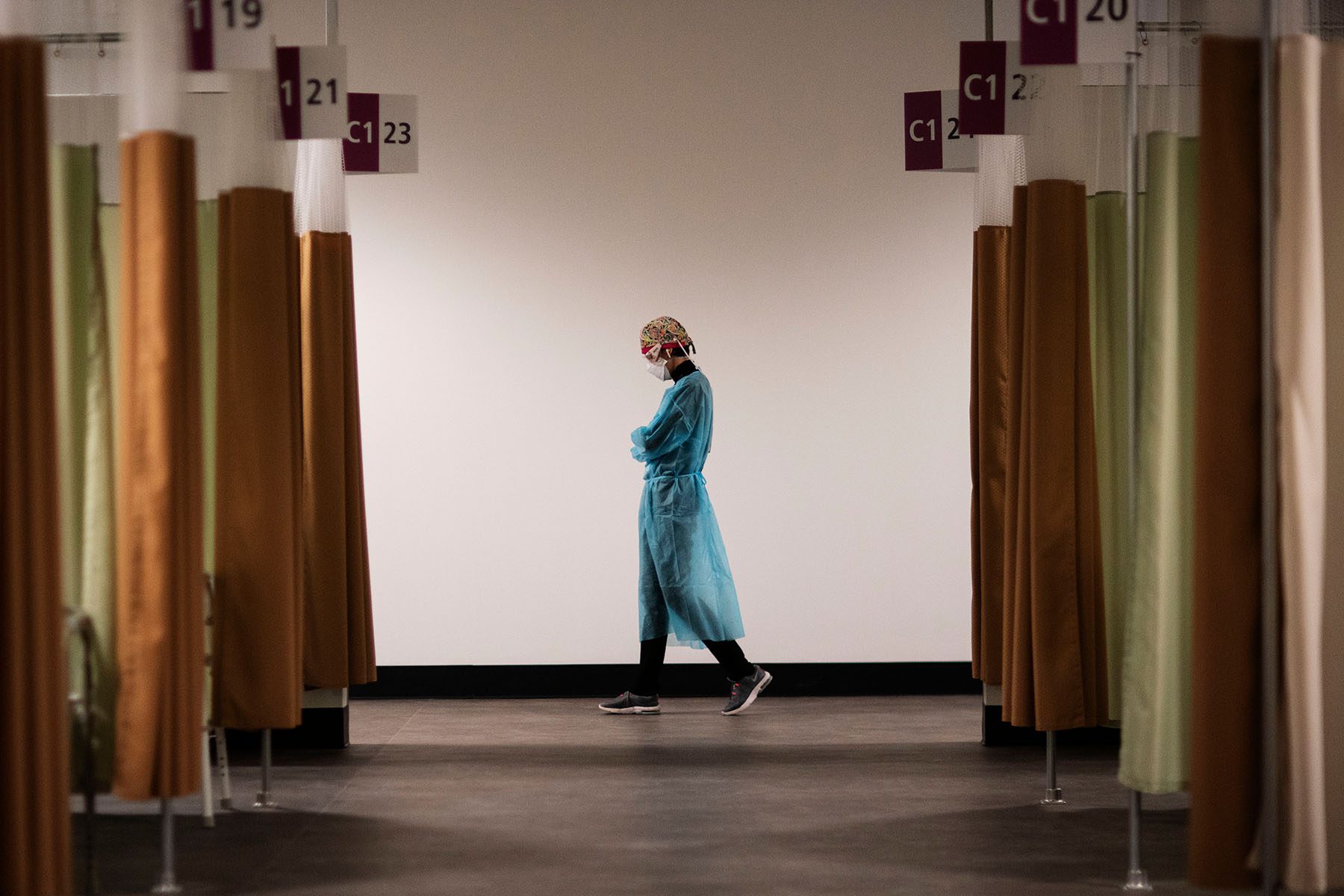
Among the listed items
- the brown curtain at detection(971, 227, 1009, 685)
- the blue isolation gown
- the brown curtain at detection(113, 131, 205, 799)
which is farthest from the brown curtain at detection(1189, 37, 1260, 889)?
the blue isolation gown

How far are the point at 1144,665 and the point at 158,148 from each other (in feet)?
8.30

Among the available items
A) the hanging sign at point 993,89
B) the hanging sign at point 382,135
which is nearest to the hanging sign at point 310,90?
the hanging sign at point 382,135

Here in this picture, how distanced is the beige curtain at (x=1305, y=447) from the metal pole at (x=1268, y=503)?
0.02 meters

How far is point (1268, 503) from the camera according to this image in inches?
109

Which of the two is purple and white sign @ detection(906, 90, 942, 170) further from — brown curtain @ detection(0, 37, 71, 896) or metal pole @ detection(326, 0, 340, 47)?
brown curtain @ detection(0, 37, 71, 896)

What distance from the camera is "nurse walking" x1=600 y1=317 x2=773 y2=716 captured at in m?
6.06

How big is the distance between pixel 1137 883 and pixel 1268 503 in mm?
1190

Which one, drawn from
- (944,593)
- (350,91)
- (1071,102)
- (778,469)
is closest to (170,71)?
(1071,102)

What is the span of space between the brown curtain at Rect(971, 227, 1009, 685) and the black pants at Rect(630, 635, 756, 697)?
1.24m

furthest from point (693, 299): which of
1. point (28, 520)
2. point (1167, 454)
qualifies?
point (28, 520)

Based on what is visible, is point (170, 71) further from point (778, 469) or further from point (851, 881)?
point (778, 469)

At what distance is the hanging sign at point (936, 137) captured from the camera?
18.6ft

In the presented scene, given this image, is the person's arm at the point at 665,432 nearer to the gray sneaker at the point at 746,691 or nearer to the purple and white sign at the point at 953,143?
the gray sneaker at the point at 746,691

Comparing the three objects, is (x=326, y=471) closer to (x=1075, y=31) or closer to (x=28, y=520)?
(x=28, y=520)
